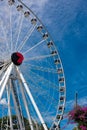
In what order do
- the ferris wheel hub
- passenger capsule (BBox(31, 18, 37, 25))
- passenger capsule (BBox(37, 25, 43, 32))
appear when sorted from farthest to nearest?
passenger capsule (BBox(37, 25, 43, 32)) < passenger capsule (BBox(31, 18, 37, 25)) < the ferris wheel hub

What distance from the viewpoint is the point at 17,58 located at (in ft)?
99.8

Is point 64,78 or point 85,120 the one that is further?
point 64,78

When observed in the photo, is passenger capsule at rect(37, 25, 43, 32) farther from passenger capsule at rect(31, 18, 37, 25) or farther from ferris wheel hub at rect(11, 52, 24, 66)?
ferris wheel hub at rect(11, 52, 24, 66)

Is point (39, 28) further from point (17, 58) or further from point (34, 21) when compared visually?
point (17, 58)

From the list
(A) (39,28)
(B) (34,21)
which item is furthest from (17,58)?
(A) (39,28)

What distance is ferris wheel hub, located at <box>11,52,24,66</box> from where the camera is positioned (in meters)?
30.3

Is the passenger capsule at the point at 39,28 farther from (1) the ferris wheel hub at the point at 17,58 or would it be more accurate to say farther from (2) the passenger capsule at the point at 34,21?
(1) the ferris wheel hub at the point at 17,58

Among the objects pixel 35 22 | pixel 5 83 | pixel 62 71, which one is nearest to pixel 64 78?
pixel 62 71

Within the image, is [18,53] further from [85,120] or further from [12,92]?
[85,120]

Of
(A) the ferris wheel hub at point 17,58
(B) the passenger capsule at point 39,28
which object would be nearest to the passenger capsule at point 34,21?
(B) the passenger capsule at point 39,28

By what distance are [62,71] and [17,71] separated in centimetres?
652

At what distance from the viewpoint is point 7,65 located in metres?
30.5

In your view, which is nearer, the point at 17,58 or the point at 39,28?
the point at 17,58

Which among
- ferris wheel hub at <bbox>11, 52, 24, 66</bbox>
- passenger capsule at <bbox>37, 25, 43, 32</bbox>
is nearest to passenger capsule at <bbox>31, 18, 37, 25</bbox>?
passenger capsule at <bbox>37, 25, 43, 32</bbox>
